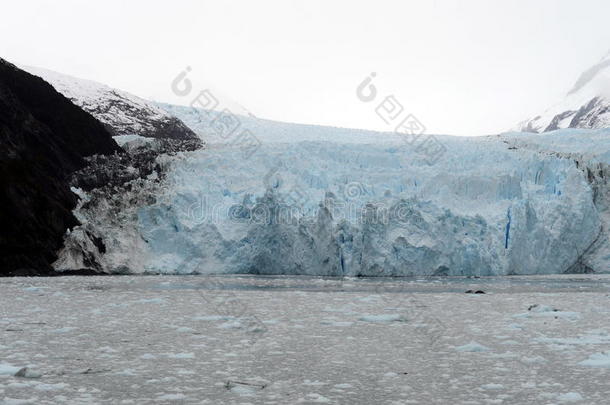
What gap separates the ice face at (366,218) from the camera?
75.1 ft

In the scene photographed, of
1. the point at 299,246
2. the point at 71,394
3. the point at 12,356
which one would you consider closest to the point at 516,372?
the point at 71,394

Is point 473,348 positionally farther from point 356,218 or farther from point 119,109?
point 119,109

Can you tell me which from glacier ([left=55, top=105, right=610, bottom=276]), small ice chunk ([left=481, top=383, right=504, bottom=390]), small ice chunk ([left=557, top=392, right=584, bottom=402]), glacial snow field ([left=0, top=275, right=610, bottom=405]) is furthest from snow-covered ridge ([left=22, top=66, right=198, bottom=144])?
small ice chunk ([left=557, top=392, right=584, bottom=402])

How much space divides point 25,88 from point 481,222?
2169 centimetres

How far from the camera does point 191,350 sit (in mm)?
6418

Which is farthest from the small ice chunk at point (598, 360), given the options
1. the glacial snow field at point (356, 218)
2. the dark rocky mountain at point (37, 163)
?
the dark rocky mountain at point (37, 163)

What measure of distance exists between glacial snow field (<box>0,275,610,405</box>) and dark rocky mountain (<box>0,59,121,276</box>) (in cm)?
930

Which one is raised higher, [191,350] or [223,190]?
[223,190]

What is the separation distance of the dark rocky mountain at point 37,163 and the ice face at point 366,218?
11.7ft

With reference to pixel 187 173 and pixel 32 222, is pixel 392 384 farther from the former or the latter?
pixel 187 173

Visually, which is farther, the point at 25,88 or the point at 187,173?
the point at 25,88

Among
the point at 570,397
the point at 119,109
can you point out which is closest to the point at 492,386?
the point at 570,397

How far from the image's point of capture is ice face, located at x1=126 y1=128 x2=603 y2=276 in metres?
22.9

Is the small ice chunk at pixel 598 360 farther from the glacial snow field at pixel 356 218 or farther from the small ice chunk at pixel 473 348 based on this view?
the glacial snow field at pixel 356 218
